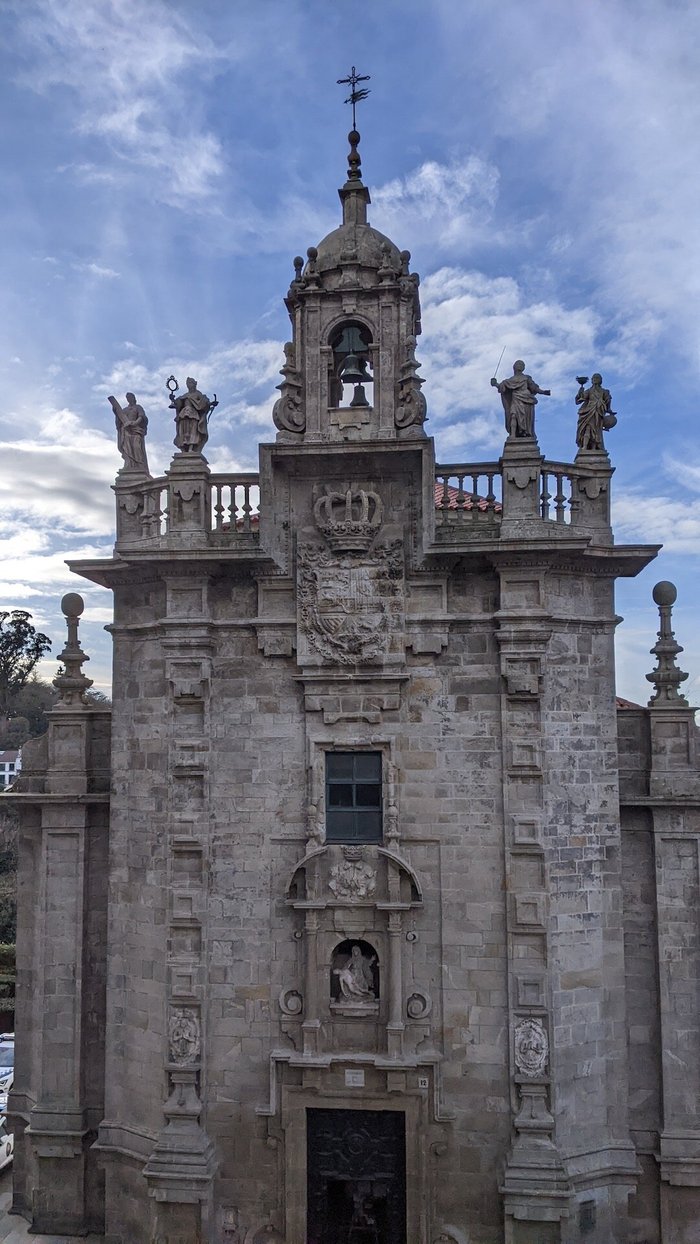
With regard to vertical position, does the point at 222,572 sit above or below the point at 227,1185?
above

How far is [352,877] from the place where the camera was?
12.8m

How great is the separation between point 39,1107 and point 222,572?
31.5 feet

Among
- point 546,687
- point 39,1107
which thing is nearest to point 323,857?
point 546,687

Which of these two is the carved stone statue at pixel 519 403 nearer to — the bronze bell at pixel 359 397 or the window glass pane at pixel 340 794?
the bronze bell at pixel 359 397

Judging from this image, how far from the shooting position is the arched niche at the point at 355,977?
1278 cm

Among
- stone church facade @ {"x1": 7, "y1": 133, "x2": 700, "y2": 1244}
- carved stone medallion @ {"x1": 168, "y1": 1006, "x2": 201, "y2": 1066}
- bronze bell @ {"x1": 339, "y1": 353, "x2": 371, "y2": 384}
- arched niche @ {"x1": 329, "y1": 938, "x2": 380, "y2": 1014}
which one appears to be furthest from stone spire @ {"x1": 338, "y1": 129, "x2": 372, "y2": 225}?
carved stone medallion @ {"x1": 168, "y1": 1006, "x2": 201, "y2": 1066}

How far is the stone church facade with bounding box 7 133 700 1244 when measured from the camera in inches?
494

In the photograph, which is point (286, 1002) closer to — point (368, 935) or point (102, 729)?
point (368, 935)

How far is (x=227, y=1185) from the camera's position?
42.3 ft

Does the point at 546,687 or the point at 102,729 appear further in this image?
the point at 102,729

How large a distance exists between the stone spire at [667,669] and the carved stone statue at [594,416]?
9.28 feet

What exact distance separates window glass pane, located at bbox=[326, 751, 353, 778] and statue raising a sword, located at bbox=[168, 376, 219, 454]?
551 cm

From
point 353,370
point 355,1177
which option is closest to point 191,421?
point 353,370

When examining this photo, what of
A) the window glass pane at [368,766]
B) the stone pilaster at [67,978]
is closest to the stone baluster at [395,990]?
the window glass pane at [368,766]
